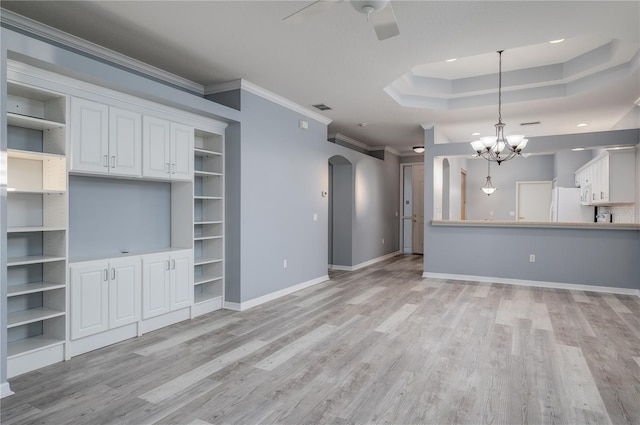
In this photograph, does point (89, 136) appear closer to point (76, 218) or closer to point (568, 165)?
point (76, 218)

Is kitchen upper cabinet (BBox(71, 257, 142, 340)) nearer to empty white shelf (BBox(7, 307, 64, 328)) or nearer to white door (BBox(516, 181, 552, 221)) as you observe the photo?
empty white shelf (BBox(7, 307, 64, 328))

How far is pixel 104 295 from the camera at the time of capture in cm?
331

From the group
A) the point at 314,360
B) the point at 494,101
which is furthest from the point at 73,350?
the point at 494,101

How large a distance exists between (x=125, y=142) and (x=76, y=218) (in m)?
0.84

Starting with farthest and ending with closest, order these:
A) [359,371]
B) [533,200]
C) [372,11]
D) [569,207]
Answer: [533,200] → [569,207] → [359,371] → [372,11]

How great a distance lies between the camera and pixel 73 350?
10.2 ft

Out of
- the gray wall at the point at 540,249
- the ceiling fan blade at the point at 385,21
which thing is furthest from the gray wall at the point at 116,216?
the gray wall at the point at 540,249

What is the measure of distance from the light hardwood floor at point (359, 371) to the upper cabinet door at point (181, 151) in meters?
1.68

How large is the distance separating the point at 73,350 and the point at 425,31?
164 inches

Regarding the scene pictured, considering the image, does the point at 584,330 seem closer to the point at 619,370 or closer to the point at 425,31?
the point at 619,370

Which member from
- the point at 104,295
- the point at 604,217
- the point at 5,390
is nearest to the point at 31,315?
the point at 104,295

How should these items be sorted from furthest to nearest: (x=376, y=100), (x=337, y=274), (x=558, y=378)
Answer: (x=337, y=274) → (x=376, y=100) → (x=558, y=378)

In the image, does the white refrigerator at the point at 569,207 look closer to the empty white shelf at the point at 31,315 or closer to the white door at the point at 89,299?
the white door at the point at 89,299

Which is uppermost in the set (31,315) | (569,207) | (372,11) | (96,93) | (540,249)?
(372,11)
